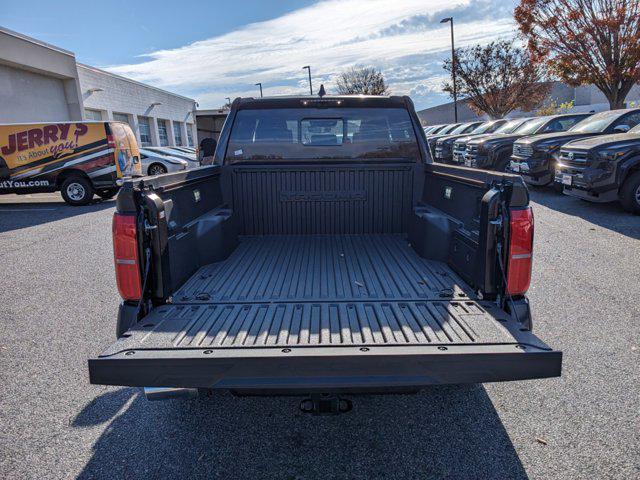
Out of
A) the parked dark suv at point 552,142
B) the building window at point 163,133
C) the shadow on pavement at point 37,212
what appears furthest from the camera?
the building window at point 163,133

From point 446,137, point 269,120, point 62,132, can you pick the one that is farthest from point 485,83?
point 269,120

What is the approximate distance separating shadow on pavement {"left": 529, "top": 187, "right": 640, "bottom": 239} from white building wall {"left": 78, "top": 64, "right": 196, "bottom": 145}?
1402 centimetres

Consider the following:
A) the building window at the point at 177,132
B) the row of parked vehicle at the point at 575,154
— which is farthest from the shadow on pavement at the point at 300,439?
the building window at the point at 177,132

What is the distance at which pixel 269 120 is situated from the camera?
14.3 ft

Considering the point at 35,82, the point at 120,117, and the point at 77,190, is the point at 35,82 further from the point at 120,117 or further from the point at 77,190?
the point at 77,190

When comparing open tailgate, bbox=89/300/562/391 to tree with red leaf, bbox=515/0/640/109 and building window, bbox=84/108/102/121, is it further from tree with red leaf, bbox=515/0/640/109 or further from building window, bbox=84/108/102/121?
building window, bbox=84/108/102/121

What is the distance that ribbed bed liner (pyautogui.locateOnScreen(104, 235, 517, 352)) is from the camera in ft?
7.39

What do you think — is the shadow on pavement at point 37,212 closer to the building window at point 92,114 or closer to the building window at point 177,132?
the building window at point 92,114

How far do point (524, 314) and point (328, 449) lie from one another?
4.56 feet

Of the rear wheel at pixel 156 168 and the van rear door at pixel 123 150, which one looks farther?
the rear wheel at pixel 156 168

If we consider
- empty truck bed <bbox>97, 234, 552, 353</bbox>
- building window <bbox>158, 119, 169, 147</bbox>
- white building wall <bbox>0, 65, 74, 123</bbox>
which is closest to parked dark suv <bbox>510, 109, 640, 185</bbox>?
empty truck bed <bbox>97, 234, 552, 353</bbox>

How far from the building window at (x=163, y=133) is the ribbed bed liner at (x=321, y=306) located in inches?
1353

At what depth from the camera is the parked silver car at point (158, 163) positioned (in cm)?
1741

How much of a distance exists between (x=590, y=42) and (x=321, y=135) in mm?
18060
